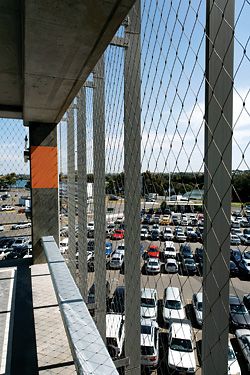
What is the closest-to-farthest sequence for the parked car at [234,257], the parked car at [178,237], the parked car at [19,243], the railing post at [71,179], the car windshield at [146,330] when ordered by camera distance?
1. the parked car at [234,257]
2. the parked car at [178,237]
3. the railing post at [71,179]
4. the car windshield at [146,330]
5. the parked car at [19,243]

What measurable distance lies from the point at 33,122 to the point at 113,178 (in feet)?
4.71

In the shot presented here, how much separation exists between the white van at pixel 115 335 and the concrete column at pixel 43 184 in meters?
1.33

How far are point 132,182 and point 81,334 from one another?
69cm

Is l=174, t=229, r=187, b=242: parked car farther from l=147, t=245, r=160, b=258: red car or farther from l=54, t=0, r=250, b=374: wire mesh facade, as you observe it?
l=147, t=245, r=160, b=258: red car

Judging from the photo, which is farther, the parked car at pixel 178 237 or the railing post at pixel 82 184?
the railing post at pixel 82 184

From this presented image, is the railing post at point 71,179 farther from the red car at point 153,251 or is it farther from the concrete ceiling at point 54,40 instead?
the concrete ceiling at point 54,40

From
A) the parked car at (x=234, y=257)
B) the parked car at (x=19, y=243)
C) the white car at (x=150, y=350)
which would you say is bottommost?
the white car at (x=150, y=350)

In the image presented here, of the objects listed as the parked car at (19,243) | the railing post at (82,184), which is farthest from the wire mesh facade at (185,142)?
the parked car at (19,243)

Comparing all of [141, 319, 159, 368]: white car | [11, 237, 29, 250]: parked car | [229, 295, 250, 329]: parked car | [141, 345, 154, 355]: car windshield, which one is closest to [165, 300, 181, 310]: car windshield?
[141, 319, 159, 368]: white car

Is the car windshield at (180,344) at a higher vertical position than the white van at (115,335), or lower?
higher

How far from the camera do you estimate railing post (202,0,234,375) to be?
548mm

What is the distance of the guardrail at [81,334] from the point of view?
0.69 m

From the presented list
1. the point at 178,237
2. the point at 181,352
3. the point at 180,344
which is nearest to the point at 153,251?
the point at 180,344

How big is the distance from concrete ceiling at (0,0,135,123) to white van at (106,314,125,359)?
2.75 meters
